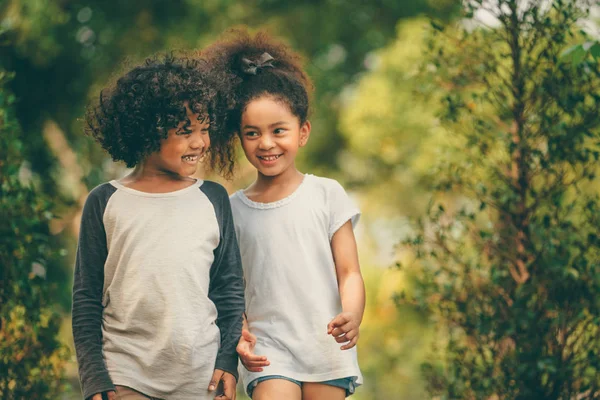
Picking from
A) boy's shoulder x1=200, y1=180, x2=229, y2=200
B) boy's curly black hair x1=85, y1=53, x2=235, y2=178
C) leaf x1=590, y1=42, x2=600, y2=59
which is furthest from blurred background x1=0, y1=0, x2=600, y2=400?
boy's shoulder x1=200, y1=180, x2=229, y2=200

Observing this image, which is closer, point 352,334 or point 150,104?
point 150,104

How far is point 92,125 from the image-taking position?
316 cm

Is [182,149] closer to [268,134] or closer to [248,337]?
[268,134]

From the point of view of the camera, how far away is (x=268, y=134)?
3369mm

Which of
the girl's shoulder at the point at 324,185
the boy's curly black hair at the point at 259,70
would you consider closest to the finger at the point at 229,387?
the girl's shoulder at the point at 324,185

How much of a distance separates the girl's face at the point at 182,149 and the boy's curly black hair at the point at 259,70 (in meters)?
0.39

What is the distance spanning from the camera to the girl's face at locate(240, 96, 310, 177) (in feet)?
11.0

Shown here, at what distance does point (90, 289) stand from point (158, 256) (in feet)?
0.79

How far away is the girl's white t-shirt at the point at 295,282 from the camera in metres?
3.26

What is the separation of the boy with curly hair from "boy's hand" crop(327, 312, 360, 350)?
31 centimetres

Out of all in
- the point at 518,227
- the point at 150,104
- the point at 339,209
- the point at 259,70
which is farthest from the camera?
the point at 518,227

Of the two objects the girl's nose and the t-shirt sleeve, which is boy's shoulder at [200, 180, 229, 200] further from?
the t-shirt sleeve

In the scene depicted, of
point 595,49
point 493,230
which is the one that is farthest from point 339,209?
point 493,230

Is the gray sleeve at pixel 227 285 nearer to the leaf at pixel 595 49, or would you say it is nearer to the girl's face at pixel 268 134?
the girl's face at pixel 268 134
